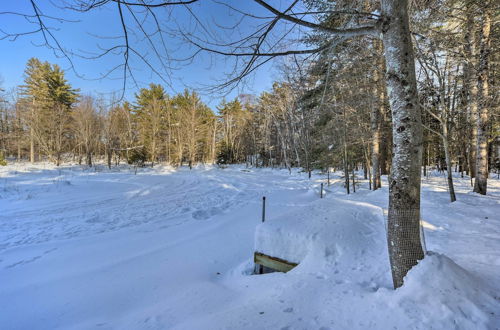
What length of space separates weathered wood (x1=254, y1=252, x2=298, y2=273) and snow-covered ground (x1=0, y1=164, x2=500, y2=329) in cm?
14

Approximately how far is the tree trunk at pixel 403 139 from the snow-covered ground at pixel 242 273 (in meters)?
0.24

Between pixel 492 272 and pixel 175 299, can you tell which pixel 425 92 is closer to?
pixel 492 272

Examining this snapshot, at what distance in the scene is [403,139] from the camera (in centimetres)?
187

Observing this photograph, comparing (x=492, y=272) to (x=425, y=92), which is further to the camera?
(x=425, y=92)

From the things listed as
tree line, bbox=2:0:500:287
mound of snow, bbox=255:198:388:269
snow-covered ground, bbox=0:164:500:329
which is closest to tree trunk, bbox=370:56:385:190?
tree line, bbox=2:0:500:287

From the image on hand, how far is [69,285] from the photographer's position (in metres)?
3.01

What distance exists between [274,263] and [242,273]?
0.63m

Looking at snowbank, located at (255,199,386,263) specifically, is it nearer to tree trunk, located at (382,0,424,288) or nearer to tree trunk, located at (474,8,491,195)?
tree trunk, located at (382,0,424,288)

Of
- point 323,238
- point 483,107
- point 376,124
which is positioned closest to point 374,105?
point 376,124

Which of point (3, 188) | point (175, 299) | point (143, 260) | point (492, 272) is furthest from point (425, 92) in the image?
point (3, 188)

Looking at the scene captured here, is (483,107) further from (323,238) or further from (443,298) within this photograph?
(443,298)

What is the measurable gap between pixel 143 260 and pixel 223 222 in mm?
2695

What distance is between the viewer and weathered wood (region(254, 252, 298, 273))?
314 cm

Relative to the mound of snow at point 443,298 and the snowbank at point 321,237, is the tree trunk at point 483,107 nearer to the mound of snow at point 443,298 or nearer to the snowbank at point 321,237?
the snowbank at point 321,237
